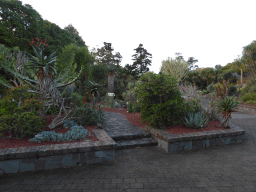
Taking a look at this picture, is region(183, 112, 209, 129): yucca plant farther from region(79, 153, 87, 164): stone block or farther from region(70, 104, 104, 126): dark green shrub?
region(79, 153, 87, 164): stone block

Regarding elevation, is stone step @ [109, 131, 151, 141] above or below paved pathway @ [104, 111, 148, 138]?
below

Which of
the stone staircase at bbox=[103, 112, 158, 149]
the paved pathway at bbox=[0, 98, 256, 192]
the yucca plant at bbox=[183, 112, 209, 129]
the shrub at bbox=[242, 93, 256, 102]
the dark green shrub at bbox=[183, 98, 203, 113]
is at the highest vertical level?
the shrub at bbox=[242, 93, 256, 102]

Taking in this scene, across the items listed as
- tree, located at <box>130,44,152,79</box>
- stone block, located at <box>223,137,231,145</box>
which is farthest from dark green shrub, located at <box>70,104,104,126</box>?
tree, located at <box>130,44,152,79</box>

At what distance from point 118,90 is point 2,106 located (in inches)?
420

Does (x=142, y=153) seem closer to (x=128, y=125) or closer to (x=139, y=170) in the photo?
(x=139, y=170)

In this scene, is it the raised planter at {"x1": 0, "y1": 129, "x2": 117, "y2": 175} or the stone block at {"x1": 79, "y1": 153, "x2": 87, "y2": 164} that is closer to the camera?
the raised planter at {"x1": 0, "y1": 129, "x2": 117, "y2": 175}

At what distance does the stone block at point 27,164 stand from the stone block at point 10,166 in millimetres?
72

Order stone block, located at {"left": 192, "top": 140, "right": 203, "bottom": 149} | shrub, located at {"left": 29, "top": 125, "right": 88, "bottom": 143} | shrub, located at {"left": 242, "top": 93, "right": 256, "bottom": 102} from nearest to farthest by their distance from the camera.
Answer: shrub, located at {"left": 29, "top": 125, "right": 88, "bottom": 143} < stone block, located at {"left": 192, "top": 140, "right": 203, "bottom": 149} < shrub, located at {"left": 242, "top": 93, "right": 256, "bottom": 102}

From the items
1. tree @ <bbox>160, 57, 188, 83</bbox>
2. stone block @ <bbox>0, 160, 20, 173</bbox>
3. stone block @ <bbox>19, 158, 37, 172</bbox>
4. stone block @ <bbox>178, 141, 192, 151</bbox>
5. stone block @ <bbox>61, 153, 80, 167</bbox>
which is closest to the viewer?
stone block @ <bbox>0, 160, 20, 173</bbox>

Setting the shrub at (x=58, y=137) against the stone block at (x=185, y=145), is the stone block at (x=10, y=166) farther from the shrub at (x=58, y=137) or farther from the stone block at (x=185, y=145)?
the stone block at (x=185, y=145)

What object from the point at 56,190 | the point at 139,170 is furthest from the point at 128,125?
the point at 56,190

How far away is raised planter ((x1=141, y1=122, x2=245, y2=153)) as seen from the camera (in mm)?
4766

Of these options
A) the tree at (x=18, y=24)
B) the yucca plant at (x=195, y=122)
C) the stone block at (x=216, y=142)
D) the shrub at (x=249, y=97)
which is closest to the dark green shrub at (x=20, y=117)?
the yucca plant at (x=195, y=122)

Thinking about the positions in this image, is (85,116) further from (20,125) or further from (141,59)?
(141,59)
